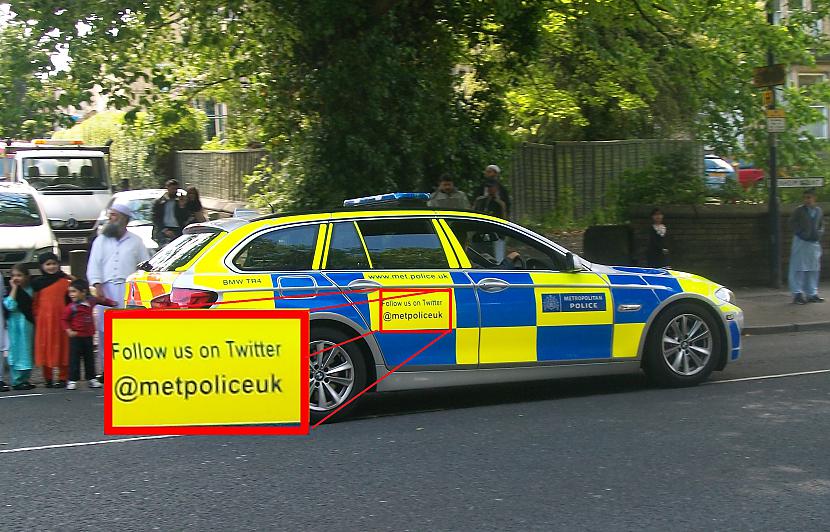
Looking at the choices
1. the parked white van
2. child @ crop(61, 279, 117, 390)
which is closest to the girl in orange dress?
child @ crop(61, 279, 117, 390)

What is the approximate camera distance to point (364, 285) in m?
7.99

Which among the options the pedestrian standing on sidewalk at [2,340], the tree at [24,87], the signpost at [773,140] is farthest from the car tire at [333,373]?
the signpost at [773,140]

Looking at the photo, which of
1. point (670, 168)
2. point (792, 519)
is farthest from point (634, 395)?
point (670, 168)

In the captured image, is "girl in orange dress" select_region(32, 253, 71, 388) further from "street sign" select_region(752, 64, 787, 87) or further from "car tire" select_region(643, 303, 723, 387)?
"street sign" select_region(752, 64, 787, 87)

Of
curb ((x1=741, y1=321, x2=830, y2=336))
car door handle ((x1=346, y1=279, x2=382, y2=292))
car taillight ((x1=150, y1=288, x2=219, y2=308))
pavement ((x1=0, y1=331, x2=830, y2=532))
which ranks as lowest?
pavement ((x1=0, y1=331, x2=830, y2=532))

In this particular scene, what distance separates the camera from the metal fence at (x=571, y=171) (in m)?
23.0

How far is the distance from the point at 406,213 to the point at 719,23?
10.5m

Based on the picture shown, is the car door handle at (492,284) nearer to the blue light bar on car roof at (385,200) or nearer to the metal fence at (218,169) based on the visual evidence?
the blue light bar on car roof at (385,200)

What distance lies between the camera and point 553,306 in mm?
8516

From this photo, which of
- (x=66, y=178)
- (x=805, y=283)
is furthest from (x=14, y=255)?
(x=805, y=283)

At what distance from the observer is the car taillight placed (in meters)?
7.58

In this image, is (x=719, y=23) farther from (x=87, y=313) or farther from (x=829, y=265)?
(x=87, y=313)

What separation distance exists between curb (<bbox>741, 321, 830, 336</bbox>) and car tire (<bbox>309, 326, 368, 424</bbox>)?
22.4 feet

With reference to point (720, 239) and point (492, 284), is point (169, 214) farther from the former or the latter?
point (720, 239)
